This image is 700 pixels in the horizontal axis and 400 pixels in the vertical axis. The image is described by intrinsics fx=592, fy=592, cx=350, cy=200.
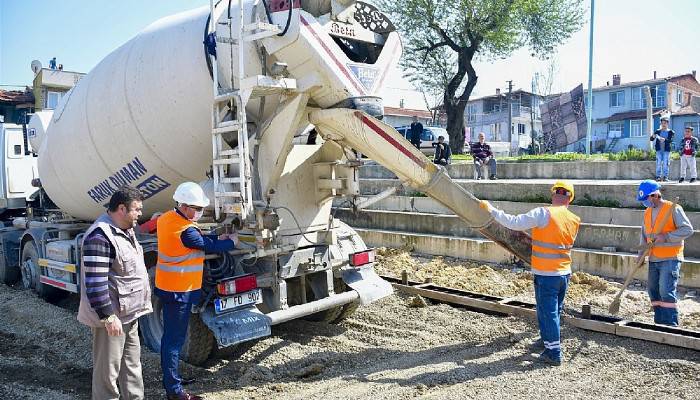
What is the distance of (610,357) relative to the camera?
5.18 m

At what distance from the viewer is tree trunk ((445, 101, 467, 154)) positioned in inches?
914

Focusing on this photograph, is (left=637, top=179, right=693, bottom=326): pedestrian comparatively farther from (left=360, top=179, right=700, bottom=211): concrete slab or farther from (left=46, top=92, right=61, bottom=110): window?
(left=46, top=92, right=61, bottom=110): window

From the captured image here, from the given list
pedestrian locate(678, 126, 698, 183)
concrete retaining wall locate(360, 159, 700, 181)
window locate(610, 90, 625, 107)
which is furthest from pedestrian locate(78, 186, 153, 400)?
window locate(610, 90, 625, 107)

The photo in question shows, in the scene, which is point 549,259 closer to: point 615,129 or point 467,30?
point 467,30

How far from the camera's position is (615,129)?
4294 cm

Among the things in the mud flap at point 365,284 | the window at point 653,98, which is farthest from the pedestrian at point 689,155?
the window at point 653,98

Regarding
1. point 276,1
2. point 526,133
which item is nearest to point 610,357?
point 276,1

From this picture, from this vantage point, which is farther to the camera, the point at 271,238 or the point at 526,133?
the point at 526,133

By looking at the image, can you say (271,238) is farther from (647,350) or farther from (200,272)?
(647,350)

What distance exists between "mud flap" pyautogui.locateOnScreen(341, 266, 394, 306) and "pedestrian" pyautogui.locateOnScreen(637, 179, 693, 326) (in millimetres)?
2718

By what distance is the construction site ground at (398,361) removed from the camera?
→ 4.64 metres

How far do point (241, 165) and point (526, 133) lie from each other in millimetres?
49440

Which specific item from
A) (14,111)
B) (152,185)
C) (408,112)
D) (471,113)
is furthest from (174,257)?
(471,113)

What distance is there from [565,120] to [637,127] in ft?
59.7
